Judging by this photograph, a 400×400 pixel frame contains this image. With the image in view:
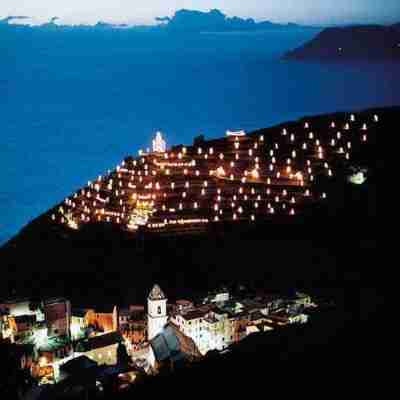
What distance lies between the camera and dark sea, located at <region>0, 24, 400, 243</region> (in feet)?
304

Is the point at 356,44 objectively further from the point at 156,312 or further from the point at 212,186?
the point at 156,312

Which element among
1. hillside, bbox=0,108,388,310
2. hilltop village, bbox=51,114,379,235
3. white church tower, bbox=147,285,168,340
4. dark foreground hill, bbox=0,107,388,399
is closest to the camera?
white church tower, bbox=147,285,168,340

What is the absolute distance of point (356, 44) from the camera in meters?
135

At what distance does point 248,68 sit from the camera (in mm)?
164375

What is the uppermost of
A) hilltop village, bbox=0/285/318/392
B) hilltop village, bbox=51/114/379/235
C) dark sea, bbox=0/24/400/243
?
dark sea, bbox=0/24/400/243

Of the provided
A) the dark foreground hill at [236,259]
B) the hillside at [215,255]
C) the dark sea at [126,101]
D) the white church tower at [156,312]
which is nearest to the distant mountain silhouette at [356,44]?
the dark sea at [126,101]

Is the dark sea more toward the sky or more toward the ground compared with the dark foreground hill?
more toward the sky

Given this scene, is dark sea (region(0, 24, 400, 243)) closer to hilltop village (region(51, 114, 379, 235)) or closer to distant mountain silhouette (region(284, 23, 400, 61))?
distant mountain silhouette (region(284, 23, 400, 61))

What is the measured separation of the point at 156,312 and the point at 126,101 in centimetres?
12477

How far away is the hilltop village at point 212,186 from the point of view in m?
37.4

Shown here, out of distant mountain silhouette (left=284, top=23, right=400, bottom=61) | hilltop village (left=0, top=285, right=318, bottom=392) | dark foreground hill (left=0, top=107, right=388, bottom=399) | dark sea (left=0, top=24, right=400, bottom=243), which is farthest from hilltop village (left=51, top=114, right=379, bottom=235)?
distant mountain silhouette (left=284, top=23, right=400, bottom=61)

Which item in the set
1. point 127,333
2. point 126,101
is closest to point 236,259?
point 127,333

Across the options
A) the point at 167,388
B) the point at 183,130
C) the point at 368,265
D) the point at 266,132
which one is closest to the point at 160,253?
the point at 368,265

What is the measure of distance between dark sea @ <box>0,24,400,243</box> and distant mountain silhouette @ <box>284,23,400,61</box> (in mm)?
2851
